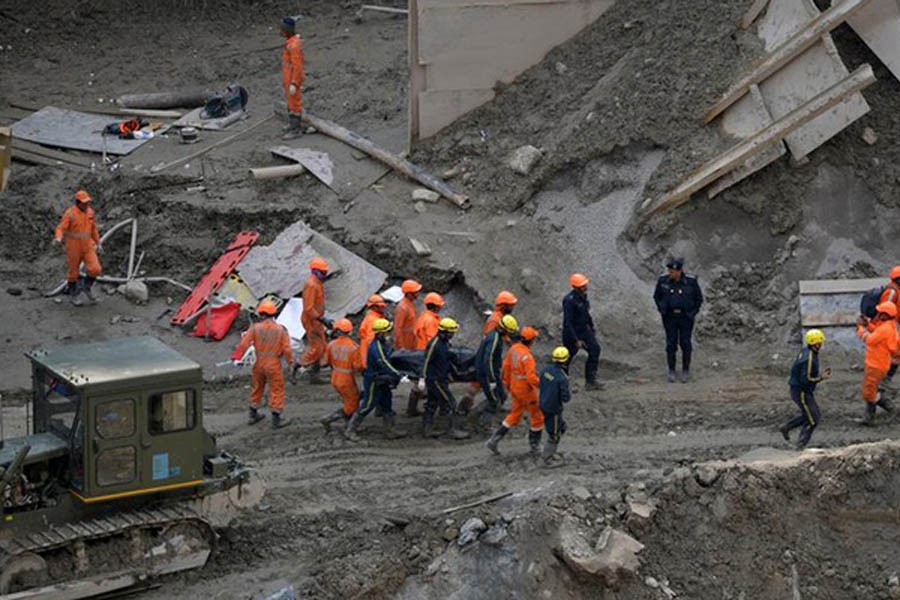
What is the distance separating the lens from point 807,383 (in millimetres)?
19844

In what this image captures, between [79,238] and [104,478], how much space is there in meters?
7.64

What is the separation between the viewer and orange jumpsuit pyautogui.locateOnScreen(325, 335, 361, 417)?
2083 cm

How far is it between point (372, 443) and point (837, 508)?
546 cm

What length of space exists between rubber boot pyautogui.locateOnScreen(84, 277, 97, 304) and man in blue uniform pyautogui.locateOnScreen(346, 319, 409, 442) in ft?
17.2

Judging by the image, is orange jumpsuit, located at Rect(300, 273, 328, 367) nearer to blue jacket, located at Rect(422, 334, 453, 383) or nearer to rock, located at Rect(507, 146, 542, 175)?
blue jacket, located at Rect(422, 334, 453, 383)

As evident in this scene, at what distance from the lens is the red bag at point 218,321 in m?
23.9

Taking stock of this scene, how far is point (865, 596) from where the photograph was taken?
60.1 feet

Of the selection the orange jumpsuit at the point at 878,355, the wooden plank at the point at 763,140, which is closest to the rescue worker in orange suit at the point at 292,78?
the wooden plank at the point at 763,140

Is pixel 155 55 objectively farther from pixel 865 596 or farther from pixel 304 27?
pixel 865 596

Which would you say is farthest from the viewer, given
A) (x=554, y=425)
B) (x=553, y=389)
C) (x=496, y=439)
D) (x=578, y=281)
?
(x=578, y=281)

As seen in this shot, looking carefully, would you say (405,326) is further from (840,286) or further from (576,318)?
(840,286)

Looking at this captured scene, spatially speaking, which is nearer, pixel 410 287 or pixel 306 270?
pixel 410 287

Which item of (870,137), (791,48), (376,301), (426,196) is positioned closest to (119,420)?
(376,301)

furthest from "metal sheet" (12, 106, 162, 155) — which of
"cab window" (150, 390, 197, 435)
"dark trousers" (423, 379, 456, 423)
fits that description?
"cab window" (150, 390, 197, 435)
